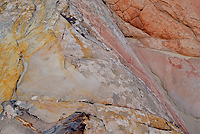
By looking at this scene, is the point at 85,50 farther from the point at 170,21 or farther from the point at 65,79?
the point at 170,21

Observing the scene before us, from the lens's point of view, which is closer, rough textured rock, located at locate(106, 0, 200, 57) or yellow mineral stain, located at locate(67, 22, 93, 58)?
yellow mineral stain, located at locate(67, 22, 93, 58)

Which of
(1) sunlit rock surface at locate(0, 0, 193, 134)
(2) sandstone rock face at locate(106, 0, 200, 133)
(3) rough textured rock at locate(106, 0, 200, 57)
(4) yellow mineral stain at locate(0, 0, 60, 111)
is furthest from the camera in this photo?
(3) rough textured rock at locate(106, 0, 200, 57)

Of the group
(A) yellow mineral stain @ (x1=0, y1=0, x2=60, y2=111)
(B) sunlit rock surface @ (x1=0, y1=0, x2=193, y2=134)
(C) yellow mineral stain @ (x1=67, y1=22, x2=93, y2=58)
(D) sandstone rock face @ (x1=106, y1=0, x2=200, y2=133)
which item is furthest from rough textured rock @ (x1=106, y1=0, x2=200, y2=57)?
(A) yellow mineral stain @ (x1=0, y1=0, x2=60, y2=111)

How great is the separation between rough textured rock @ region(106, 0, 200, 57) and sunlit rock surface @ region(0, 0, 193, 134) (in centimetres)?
118

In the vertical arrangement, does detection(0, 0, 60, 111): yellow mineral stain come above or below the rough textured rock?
above

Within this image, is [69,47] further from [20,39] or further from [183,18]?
[183,18]

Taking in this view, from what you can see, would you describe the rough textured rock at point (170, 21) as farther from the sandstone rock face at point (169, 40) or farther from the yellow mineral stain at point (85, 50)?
the yellow mineral stain at point (85, 50)

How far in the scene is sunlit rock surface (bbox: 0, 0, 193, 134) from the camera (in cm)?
90

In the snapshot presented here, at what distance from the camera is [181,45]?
231cm

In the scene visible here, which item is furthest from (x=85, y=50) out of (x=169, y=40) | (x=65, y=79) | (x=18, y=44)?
(x=169, y=40)

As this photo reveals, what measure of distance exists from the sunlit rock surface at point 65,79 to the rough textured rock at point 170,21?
118 centimetres

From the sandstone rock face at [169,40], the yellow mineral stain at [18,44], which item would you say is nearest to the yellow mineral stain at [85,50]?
the yellow mineral stain at [18,44]

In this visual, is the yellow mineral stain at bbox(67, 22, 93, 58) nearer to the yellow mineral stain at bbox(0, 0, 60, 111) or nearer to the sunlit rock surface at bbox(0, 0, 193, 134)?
the sunlit rock surface at bbox(0, 0, 193, 134)

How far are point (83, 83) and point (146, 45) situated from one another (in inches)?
65.2
